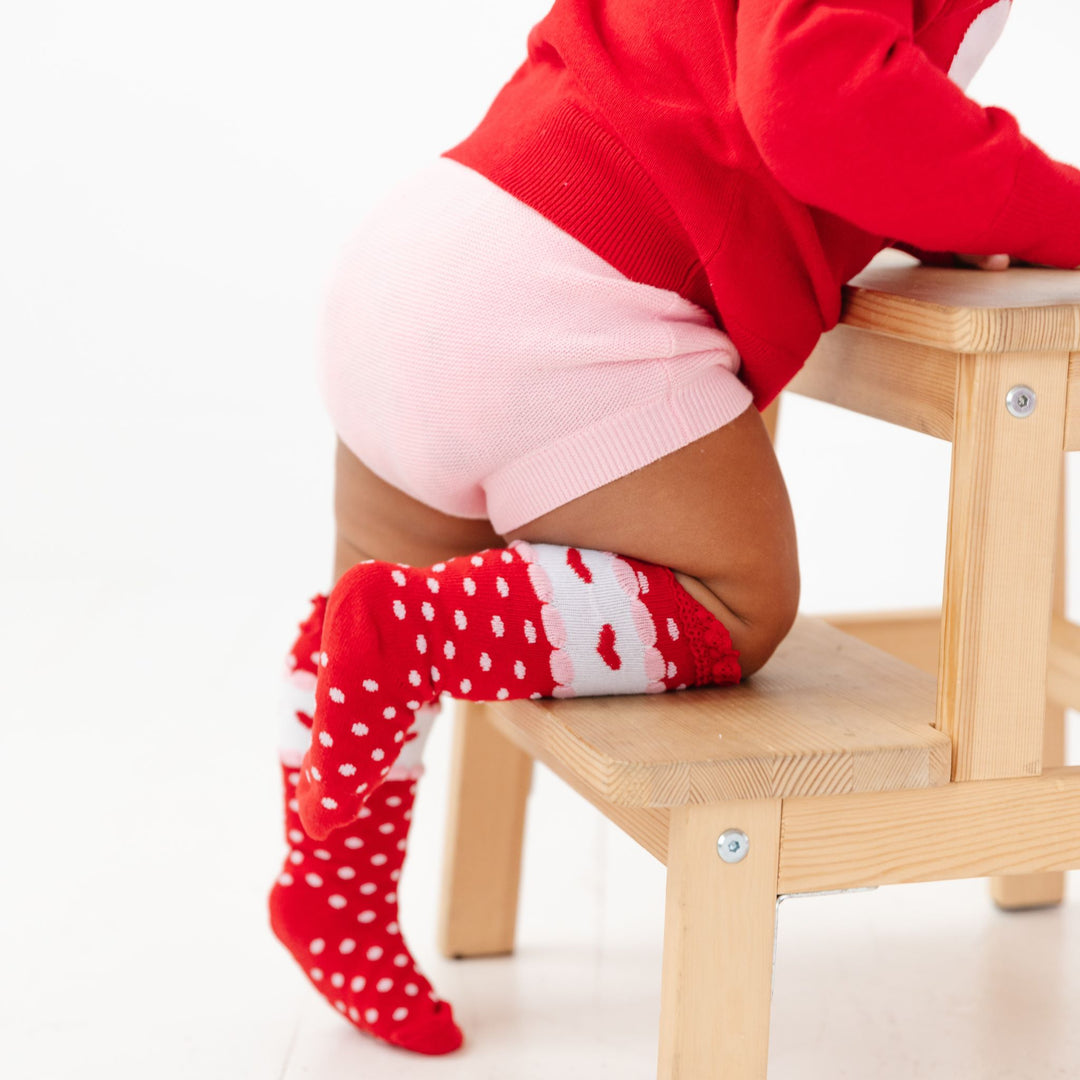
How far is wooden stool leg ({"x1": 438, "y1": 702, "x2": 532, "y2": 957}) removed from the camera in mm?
1173

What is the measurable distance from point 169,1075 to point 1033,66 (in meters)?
2.01

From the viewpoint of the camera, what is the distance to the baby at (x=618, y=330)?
2.57 feet

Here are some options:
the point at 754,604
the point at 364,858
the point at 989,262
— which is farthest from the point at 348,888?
the point at 989,262

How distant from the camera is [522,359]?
833 mm

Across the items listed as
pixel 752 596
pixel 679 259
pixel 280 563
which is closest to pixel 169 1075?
pixel 752 596

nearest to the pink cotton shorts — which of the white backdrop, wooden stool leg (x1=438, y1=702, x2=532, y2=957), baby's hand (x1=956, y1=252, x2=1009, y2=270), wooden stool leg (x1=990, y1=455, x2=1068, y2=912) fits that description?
baby's hand (x1=956, y1=252, x2=1009, y2=270)

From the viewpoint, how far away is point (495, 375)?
2.75 feet

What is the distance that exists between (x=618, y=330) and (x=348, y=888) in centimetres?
39

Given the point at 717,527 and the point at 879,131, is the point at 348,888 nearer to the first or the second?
the point at 717,527

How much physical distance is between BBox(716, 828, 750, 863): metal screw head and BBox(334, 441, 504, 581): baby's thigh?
0.29 m

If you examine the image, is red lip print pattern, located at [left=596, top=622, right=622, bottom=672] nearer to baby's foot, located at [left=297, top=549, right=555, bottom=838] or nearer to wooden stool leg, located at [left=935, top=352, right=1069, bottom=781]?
baby's foot, located at [left=297, top=549, right=555, bottom=838]

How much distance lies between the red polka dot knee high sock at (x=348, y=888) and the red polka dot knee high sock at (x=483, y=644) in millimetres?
154

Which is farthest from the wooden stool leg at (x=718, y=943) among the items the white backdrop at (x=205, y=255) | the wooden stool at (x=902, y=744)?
the white backdrop at (x=205, y=255)

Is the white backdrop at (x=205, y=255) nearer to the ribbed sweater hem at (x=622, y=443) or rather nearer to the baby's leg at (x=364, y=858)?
the baby's leg at (x=364, y=858)
